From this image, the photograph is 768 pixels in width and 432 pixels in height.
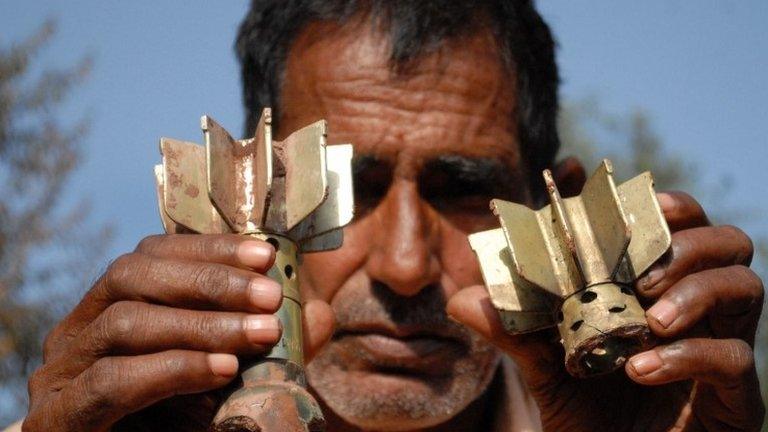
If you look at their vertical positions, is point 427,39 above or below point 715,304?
above

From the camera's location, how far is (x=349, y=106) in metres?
3.09

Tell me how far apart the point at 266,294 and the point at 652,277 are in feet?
2.04

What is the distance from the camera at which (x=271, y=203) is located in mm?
1872

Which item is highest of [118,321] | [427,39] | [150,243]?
[427,39]

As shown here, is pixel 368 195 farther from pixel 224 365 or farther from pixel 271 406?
pixel 271 406

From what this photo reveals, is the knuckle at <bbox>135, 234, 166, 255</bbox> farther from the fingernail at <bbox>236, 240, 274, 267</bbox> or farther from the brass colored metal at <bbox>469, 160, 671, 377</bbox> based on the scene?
the brass colored metal at <bbox>469, 160, 671, 377</bbox>

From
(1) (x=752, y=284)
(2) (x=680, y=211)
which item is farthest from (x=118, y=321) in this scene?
(1) (x=752, y=284)

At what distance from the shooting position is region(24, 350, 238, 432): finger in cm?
180

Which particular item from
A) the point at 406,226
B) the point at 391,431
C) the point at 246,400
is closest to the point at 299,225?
the point at 246,400

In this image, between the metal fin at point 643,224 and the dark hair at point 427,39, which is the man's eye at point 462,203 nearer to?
the dark hair at point 427,39

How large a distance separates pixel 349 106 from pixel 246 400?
1.49 metres

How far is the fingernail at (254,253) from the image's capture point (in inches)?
71.0

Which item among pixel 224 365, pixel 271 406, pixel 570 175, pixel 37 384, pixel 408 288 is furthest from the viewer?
pixel 570 175

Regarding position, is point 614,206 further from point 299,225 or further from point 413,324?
point 413,324
